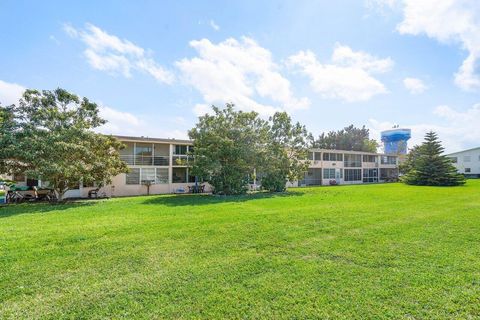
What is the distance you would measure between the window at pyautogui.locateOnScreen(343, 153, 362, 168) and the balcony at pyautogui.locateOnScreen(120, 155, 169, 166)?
2676 centimetres

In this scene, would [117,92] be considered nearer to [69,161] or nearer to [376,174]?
[69,161]

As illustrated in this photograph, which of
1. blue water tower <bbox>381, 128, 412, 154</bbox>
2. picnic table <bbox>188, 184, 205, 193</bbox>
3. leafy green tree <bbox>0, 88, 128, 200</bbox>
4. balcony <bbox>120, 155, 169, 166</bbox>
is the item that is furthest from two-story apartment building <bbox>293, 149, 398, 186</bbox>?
blue water tower <bbox>381, 128, 412, 154</bbox>

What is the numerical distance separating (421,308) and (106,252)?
6085 millimetres

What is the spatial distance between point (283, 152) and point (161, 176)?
11.0 m

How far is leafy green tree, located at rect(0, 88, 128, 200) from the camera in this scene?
540 inches

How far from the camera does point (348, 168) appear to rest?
39.0 meters

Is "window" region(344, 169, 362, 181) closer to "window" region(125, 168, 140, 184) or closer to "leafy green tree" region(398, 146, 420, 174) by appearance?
"leafy green tree" region(398, 146, 420, 174)

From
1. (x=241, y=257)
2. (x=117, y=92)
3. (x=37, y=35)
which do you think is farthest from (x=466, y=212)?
(x=37, y=35)

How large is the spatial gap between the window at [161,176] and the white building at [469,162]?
55.1m

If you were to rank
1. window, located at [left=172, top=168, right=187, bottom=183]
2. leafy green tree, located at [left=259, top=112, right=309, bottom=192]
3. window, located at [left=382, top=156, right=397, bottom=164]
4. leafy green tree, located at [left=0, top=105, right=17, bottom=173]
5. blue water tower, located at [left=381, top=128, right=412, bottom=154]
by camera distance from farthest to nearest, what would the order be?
1. blue water tower, located at [left=381, top=128, right=412, bottom=154]
2. window, located at [left=382, top=156, right=397, bottom=164]
3. window, located at [left=172, top=168, right=187, bottom=183]
4. leafy green tree, located at [left=259, top=112, right=309, bottom=192]
5. leafy green tree, located at [left=0, top=105, right=17, bottom=173]

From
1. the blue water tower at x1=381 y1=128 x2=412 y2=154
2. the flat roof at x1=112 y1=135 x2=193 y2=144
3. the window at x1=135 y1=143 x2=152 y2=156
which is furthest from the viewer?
the blue water tower at x1=381 y1=128 x2=412 y2=154

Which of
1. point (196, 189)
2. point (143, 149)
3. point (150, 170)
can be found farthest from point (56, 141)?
point (196, 189)

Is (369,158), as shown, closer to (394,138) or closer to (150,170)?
(150,170)

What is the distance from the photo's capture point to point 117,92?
1622cm
